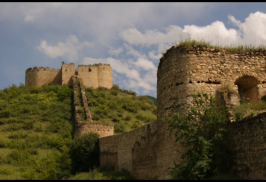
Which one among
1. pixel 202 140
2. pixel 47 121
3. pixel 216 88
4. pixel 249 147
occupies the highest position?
pixel 47 121

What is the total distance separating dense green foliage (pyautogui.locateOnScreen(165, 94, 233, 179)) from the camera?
302 inches

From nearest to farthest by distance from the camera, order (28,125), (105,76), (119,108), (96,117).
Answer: (28,125) < (96,117) < (119,108) < (105,76)

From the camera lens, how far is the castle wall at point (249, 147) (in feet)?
22.0

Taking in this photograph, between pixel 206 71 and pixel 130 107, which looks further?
pixel 130 107

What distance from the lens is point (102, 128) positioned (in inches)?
849

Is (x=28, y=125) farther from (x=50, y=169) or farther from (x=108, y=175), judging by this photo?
(x=108, y=175)

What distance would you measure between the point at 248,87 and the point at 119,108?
27.6 meters

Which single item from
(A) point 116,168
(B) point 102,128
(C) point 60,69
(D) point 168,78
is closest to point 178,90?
(D) point 168,78

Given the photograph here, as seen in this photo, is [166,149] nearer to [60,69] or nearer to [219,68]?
[219,68]

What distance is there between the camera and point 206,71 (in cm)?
892

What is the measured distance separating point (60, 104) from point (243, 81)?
2862cm

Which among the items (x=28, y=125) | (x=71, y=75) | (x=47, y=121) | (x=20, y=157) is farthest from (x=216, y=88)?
(x=71, y=75)

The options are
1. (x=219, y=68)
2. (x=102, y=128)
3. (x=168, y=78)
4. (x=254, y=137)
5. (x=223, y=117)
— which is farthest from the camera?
(x=102, y=128)

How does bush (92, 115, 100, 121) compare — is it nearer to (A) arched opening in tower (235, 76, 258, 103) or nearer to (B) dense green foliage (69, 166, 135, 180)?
(B) dense green foliage (69, 166, 135, 180)
